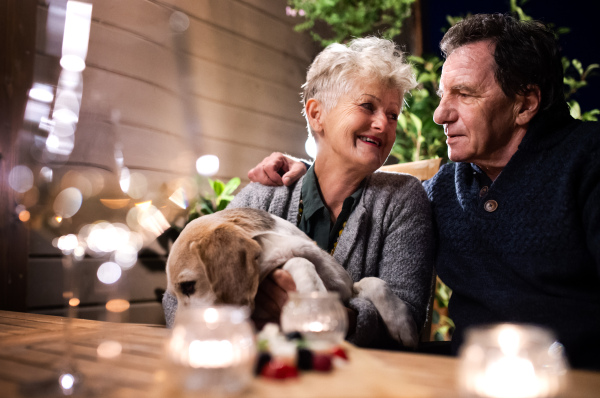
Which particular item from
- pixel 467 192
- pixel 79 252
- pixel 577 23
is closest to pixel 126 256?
pixel 79 252

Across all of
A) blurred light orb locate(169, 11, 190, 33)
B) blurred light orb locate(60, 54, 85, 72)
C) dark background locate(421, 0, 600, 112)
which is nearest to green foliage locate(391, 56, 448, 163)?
dark background locate(421, 0, 600, 112)

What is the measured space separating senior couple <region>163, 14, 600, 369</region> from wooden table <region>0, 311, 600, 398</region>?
528mm

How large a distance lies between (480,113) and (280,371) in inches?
58.9

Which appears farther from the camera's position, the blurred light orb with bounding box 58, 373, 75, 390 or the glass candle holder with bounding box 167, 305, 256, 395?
the blurred light orb with bounding box 58, 373, 75, 390

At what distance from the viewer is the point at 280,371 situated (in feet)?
2.79

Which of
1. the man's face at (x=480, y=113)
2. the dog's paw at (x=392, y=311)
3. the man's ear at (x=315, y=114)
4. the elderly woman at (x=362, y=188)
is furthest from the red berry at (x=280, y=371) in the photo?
the man's ear at (x=315, y=114)

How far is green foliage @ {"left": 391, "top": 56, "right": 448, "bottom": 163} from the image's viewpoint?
3799 millimetres

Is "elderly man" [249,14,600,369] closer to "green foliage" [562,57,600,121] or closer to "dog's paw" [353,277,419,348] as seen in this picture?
"dog's paw" [353,277,419,348]

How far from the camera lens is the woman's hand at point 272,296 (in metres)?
1.54

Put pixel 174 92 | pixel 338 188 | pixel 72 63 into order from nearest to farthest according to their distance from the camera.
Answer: pixel 338 188
pixel 72 63
pixel 174 92

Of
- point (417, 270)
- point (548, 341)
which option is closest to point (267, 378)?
point (548, 341)

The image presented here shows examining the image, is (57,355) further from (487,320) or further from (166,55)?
(166,55)

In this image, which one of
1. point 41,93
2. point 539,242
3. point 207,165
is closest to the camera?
point 539,242

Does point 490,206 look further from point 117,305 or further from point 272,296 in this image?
point 117,305
